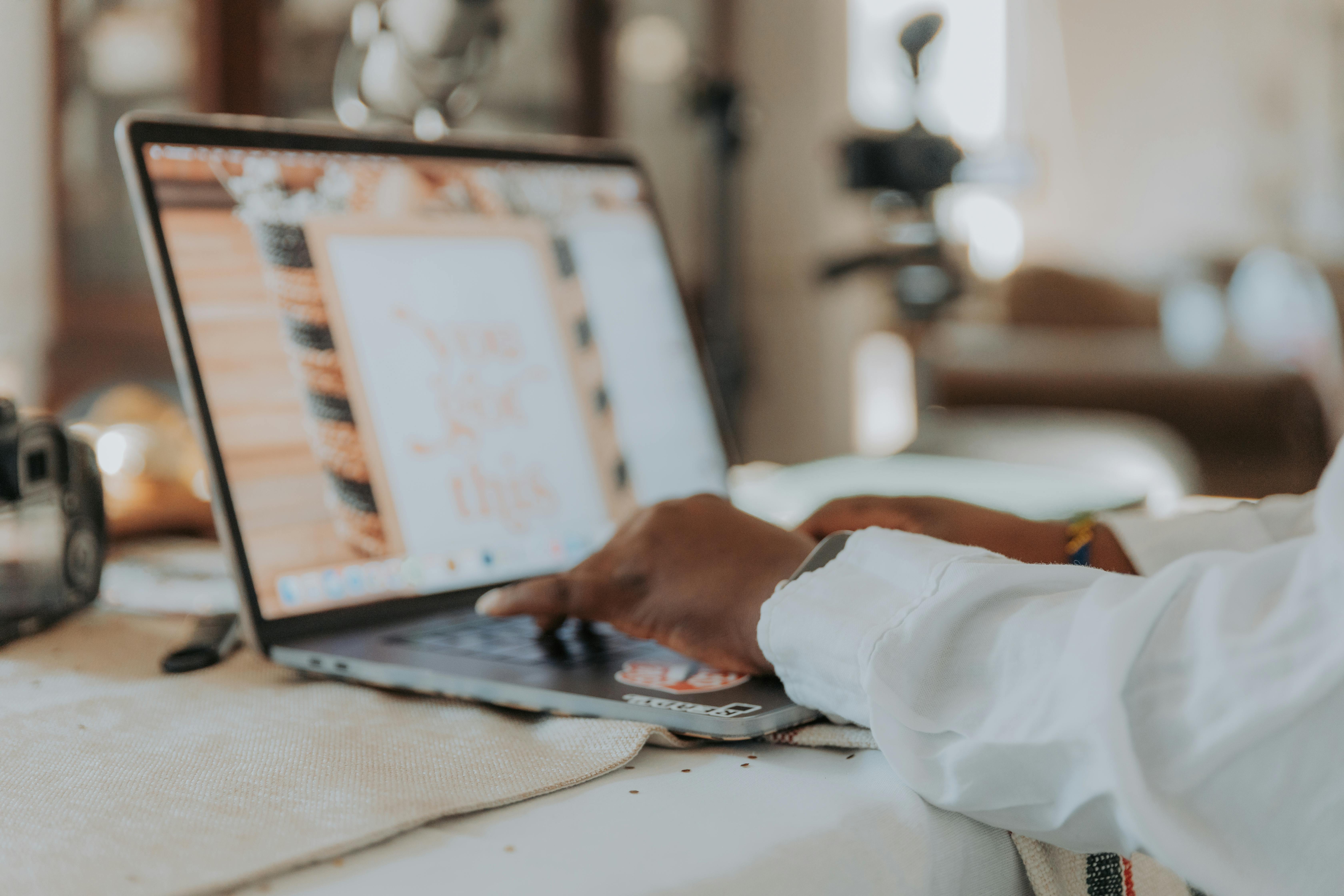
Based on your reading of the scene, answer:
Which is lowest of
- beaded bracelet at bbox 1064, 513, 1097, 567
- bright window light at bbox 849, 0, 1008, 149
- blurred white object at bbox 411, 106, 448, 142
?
beaded bracelet at bbox 1064, 513, 1097, 567

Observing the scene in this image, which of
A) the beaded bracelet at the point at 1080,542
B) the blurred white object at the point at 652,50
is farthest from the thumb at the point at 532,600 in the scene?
the blurred white object at the point at 652,50

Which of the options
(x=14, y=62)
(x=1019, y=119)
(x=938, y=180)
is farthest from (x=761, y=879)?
(x=1019, y=119)

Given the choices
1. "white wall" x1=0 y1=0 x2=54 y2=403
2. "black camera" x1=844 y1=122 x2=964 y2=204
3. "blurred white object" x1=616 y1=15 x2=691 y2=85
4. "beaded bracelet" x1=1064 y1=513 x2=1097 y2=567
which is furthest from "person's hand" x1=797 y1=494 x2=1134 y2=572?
"blurred white object" x1=616 y1=15 x2=691 y2=85

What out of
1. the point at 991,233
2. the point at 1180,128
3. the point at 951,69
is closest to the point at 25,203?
the point at 951,69

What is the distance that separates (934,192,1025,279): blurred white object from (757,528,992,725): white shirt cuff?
13.5 ft

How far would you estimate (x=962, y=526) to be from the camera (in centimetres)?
55

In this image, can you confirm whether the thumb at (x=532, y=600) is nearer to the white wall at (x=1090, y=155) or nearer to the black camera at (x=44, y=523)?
the black camera at (x=44, y=523)

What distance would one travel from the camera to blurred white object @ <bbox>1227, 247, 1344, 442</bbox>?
338 cm

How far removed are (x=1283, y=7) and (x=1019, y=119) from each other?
3.22 feet

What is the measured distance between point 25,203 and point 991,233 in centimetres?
357

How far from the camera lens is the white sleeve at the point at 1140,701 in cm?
33

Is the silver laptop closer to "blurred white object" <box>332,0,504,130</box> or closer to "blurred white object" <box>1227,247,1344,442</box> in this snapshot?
"blurred white object" <box>332,0,504,130</box>

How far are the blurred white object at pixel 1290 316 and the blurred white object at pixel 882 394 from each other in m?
1.08

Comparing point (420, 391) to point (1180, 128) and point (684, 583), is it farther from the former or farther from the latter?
point (1180, 128)
